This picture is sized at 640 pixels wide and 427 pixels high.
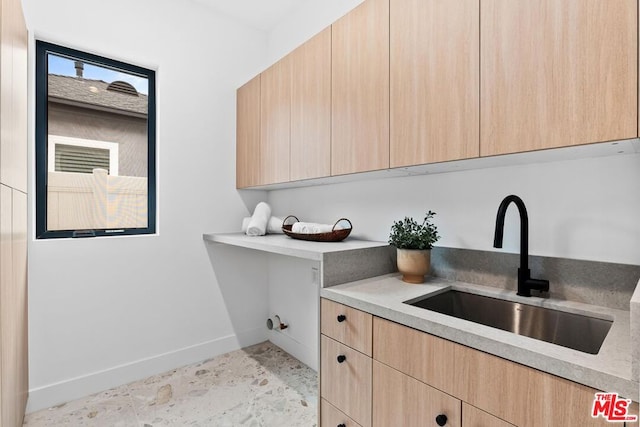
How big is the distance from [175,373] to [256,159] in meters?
1.65

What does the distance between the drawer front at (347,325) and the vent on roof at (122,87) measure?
2068 millimetres

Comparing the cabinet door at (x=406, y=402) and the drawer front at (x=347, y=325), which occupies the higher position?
the drawer front at (x=347, y=325)

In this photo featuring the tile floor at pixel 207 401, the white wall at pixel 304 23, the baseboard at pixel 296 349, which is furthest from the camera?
the baseboard at pixel 296 349

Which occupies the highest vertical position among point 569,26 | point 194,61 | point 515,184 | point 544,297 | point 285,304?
point 194,61

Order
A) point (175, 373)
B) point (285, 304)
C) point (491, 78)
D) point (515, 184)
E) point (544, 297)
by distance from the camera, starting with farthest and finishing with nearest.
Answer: point (285, 304), point (175, 373), point (515, 184), point (544, 297), point (491, 78)

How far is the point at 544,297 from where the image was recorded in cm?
127

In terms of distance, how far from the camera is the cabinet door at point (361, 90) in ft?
4.88

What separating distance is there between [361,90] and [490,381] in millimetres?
1306

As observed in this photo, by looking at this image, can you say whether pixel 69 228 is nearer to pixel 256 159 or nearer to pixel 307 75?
pixel 256 159

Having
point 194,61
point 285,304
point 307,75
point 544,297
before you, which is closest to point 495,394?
point 544,297

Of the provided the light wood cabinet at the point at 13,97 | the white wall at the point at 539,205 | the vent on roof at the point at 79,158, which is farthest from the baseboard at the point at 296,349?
the light wood cabinet at the point at 13,97

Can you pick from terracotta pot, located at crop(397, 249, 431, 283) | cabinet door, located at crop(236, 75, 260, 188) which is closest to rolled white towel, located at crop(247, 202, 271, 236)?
cabinet door, located at crop(236, 75, 260, 188)

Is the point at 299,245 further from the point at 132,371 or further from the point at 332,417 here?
the point at 132,371

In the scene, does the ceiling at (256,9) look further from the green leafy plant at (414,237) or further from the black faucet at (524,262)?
the black faucet at (524,262)
